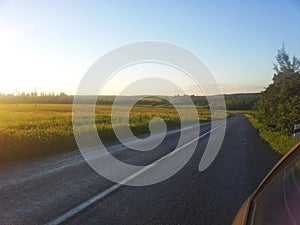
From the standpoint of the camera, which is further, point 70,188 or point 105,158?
point 105,158

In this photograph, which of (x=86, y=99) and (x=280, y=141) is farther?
(x=86, y=99)

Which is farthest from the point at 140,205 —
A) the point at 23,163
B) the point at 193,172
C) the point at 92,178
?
the point at 23,163

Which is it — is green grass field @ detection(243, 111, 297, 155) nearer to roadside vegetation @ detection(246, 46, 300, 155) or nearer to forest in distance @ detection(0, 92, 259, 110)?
roadside vegetation @ detection(246, 46, 300, 155)

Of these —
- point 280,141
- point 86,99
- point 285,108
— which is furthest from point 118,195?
point 86,99

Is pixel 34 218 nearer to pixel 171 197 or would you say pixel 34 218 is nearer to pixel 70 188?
pixel 70 188

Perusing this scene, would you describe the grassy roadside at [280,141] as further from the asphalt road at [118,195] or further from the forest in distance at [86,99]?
the forest in distance at [86,99]

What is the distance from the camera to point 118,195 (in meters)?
6.04

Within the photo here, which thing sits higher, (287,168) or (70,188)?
(287,168)

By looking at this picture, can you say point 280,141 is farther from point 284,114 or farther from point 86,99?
point 86,99

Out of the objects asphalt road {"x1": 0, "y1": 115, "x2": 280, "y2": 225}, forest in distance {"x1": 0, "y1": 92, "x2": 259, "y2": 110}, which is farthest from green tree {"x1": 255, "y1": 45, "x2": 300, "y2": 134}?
forest in distance {"x1": 0, "y1": 92, "x2": 259, "y2": 110}

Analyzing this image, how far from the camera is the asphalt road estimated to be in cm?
480

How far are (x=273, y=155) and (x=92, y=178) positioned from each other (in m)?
7.78

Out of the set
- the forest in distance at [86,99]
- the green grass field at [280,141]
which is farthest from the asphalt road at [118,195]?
the forest in distance at [86,99]

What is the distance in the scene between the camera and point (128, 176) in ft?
25.5
